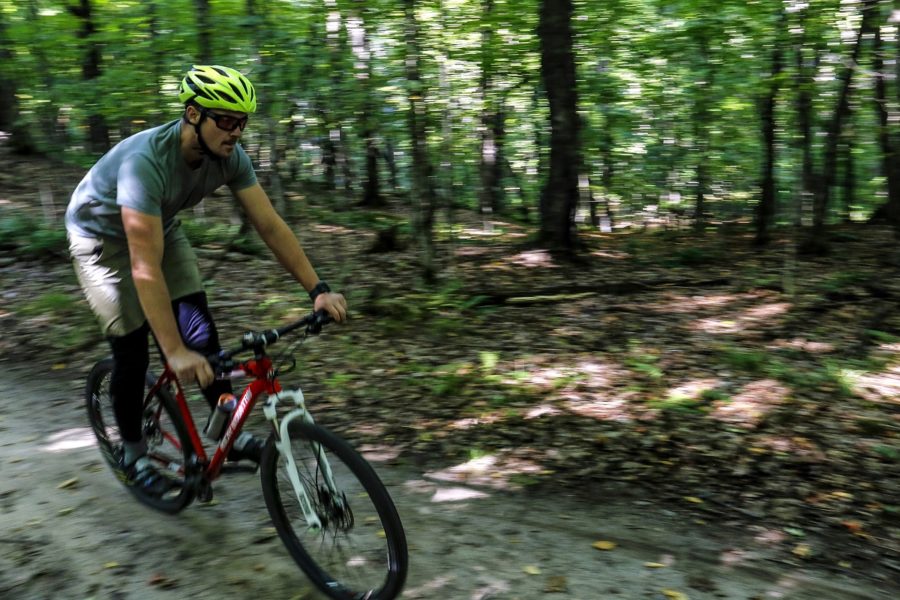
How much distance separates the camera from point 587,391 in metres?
5.50

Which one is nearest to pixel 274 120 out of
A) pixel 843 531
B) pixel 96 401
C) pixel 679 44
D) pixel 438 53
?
pixel 438 53

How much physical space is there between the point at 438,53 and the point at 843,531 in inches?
258

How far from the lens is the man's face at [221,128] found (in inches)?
120

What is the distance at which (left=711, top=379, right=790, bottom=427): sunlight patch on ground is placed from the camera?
495 cm

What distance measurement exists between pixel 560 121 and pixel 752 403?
15.3 feet

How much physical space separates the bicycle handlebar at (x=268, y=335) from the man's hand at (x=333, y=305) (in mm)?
24

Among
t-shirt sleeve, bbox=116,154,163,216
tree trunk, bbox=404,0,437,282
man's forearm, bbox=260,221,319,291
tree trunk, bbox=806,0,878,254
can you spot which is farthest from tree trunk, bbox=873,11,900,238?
t-shirt sleeve, bbox=116,154,163,216

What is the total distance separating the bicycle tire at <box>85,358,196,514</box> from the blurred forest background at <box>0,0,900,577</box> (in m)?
1.46

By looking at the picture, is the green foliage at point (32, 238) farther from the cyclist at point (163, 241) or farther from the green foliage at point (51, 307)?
the cyclist at point (163, 241)

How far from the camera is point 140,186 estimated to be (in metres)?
2.96

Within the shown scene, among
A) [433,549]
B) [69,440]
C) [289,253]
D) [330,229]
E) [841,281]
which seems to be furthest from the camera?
[330,229]

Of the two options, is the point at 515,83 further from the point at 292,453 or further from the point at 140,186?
the point at 292,453

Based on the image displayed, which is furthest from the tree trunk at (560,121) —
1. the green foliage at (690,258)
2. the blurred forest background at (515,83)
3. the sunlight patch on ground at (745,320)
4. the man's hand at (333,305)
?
the man's hand at (333,305)

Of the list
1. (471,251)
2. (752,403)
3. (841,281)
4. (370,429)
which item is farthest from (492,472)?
(471,251)
